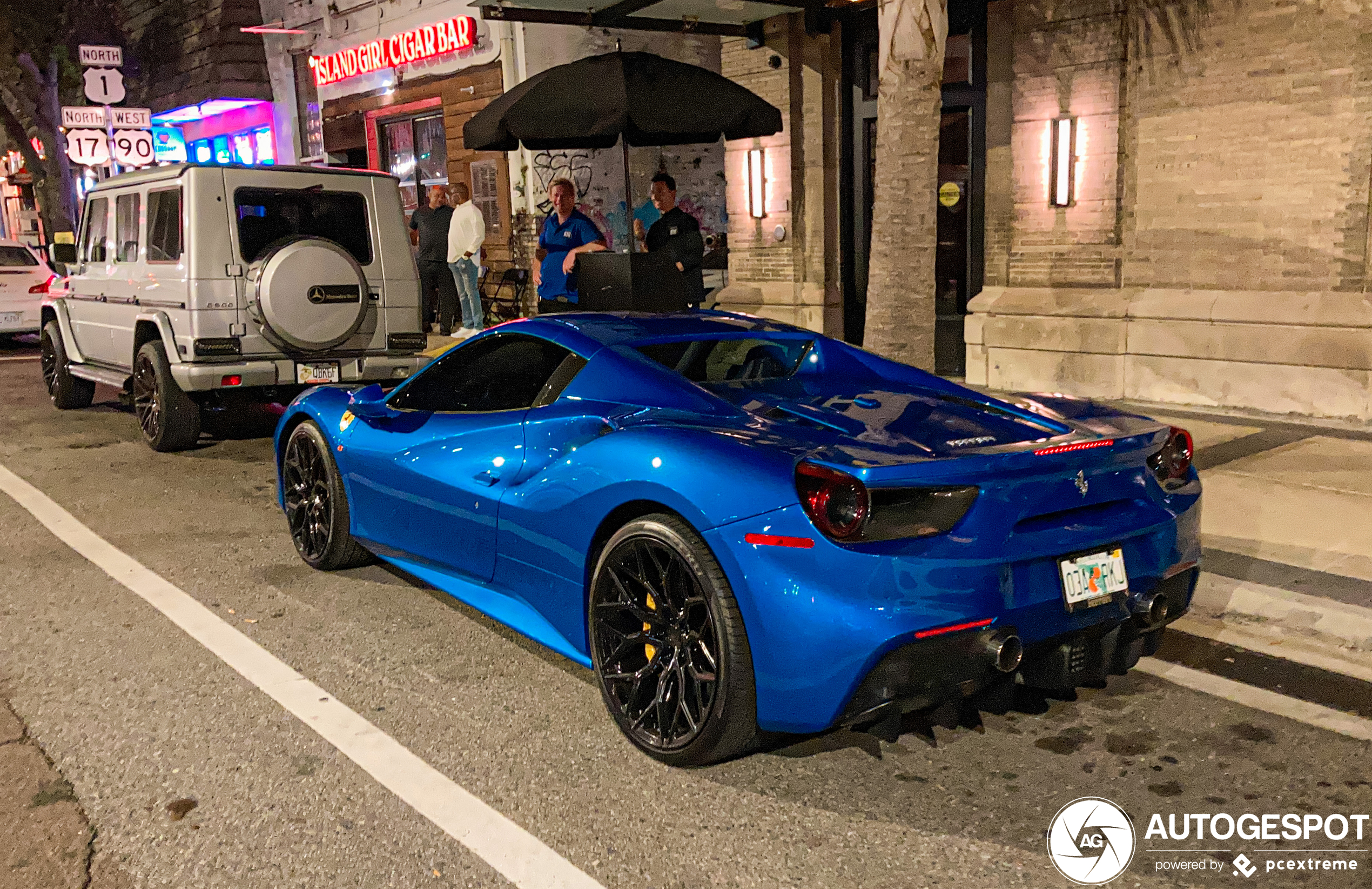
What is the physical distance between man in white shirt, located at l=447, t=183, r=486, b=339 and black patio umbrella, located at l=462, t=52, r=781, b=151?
5143mm

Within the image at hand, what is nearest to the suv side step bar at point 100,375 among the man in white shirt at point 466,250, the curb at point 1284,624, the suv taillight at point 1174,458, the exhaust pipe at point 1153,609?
the man in white shirt at point 466,250

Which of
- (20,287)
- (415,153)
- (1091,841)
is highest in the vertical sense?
(415,153)

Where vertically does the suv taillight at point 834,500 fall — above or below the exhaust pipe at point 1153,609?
above

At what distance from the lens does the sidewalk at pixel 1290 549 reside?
4.75 metres

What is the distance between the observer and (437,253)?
56.1ft

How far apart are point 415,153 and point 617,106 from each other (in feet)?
38.2

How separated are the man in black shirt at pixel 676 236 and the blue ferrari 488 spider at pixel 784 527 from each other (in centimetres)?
583

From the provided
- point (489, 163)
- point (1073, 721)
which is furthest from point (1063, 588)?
point (489, 163)

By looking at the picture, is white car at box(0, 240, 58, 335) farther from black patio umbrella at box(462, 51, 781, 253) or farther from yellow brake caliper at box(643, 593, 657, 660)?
yellow brake caliper at box(643, 593, 657, 660)

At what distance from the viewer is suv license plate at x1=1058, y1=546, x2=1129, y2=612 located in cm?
352

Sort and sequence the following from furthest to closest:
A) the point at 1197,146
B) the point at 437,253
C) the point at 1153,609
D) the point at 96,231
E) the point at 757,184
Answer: the point at 437,253, the point at 757,184, the point at 96,231, the point at 1197,146, the point at 1153,609

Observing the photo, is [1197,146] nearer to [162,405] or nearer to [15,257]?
[162,405]

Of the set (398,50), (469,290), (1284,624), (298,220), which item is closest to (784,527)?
(1284,624)

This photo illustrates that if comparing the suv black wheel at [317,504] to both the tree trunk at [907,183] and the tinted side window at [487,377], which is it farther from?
the tree trunk at [907,183]
